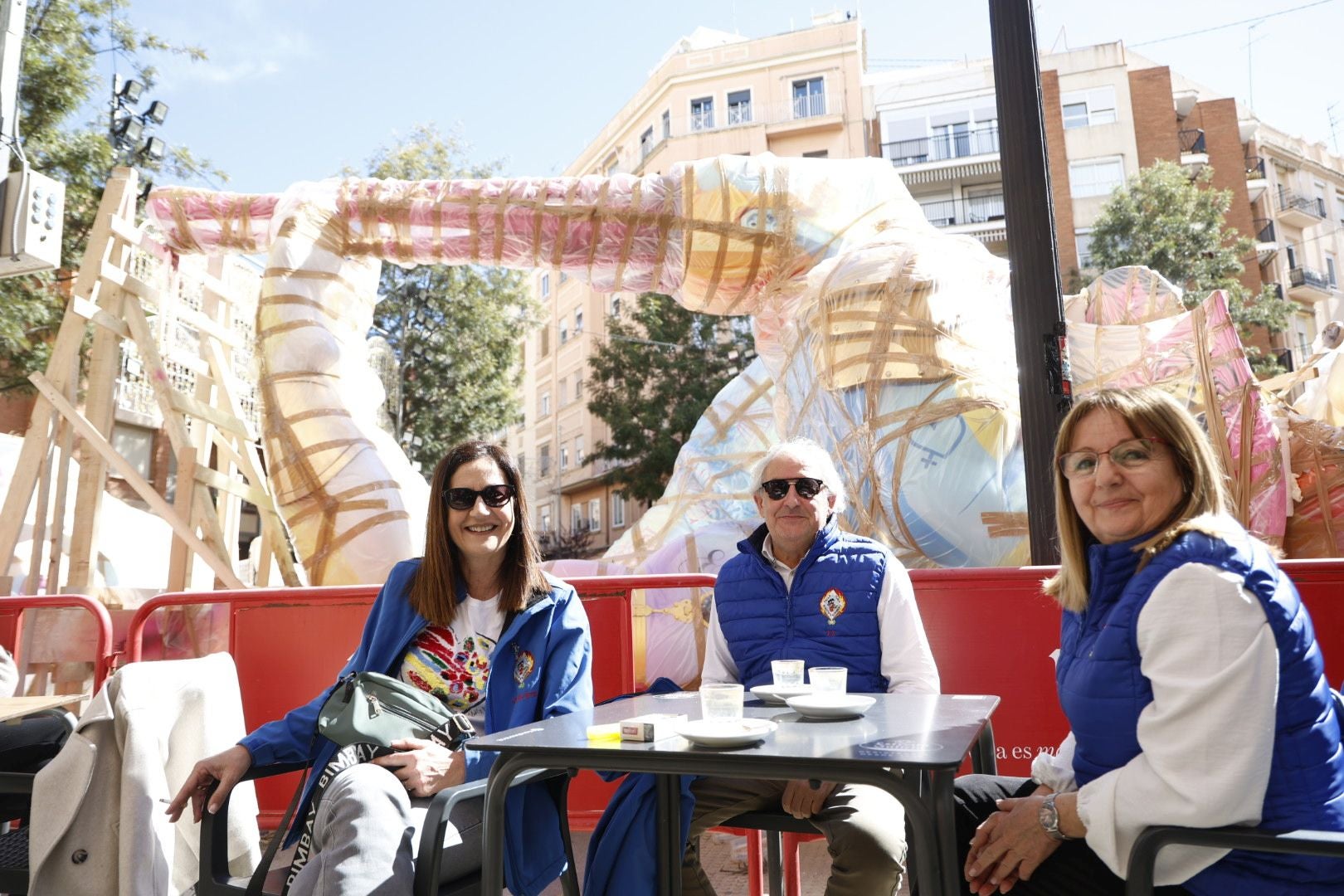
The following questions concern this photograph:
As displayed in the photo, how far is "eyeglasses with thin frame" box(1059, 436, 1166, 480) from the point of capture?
204cm

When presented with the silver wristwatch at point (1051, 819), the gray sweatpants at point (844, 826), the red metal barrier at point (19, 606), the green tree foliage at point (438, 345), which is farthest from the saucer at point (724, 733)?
the green tree foliage at point (438, 345)

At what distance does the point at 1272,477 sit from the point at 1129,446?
163 inches

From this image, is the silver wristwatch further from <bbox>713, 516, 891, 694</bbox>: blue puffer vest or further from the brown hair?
the brown hair

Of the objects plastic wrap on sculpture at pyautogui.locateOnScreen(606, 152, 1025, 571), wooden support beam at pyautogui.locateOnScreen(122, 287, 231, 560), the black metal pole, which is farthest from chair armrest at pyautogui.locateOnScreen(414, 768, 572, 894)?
wooden support beam at pyautogui.locateOnScreen(122, 287, 231, 560)

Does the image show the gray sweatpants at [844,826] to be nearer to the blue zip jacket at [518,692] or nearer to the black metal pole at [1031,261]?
the blue zip jacket at [518,692]

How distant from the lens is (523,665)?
8.82 ft

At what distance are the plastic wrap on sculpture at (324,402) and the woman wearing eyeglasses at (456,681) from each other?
147 inches

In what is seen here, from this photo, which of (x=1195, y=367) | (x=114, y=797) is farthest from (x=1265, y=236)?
(x=114, y=797)

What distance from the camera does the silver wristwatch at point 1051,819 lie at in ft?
6.33

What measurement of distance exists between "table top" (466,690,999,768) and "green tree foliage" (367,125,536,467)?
1858cm

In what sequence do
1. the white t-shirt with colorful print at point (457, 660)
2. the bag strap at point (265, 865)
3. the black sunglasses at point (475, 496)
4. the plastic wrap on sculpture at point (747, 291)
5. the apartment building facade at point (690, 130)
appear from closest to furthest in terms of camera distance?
the bag strap at point (265, 865) < the white t-shirt with colorful print at point (457, 660) < the black sunglasses at point (475, 496) < the plastic wrap on sculpture at point (747, 291) < the apartment building facade at point (690, 130)

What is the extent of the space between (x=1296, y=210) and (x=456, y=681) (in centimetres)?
4264

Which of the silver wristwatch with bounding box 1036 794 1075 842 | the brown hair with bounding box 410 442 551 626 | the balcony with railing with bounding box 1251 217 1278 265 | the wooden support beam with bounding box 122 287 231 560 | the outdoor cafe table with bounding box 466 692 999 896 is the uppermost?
the balcony with railing with bounding box 1251 217 1278 265

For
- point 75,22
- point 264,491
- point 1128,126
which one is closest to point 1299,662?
point 264,491
